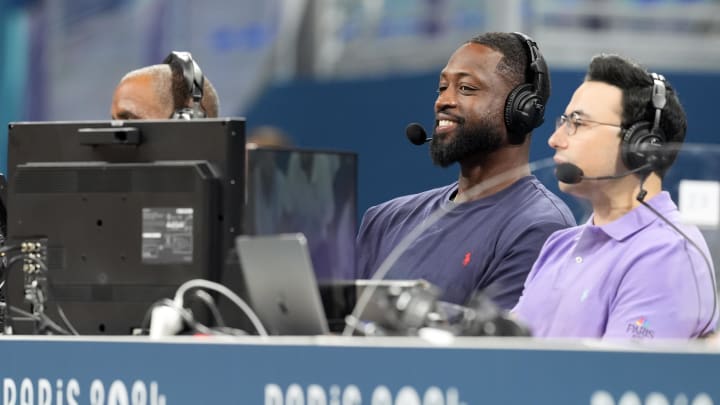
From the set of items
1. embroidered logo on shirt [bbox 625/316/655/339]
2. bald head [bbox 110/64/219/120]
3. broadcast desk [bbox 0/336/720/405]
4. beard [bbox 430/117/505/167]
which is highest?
bald head [bbox 110/64/219/120]

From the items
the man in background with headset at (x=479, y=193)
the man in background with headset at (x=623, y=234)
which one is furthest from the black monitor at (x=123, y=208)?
the man in background with headset at (x=479, y=193)

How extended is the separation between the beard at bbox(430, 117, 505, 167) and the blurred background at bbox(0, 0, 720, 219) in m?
1.71

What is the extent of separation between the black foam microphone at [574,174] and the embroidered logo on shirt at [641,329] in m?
0.27

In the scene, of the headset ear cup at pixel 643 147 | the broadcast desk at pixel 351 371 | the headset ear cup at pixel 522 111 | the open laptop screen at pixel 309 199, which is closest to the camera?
the broadcast desk at pixel 351 371

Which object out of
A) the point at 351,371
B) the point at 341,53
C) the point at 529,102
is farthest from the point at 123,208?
the point at 341,53

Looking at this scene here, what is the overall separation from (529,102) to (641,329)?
3.09 feet

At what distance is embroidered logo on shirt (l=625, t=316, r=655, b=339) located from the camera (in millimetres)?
2252

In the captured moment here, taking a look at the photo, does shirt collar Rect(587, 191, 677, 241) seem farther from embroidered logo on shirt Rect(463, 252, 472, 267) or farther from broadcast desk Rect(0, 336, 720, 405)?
broadcast desk Rect(0, 336, 720, 405)

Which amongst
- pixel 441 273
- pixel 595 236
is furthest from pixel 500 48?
pixel 595 236

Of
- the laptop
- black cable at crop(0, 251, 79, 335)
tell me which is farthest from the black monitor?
the laptop

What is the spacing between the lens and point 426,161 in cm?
611

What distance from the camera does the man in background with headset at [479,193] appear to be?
2893 mm

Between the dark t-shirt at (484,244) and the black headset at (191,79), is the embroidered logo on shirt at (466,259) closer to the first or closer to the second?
the dark t-shirt at (484,244)

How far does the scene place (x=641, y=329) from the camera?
2.26m
